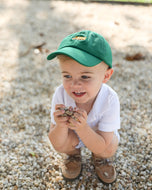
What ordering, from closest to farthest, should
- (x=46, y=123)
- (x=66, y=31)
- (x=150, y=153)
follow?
(x=150, y=153) → (x=46, y=123) → (x=66, y=31)

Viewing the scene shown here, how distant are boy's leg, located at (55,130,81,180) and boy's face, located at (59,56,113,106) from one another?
0.45 meters

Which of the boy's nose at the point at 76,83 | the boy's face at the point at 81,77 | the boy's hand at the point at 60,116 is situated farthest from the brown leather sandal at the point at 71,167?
the boy's nose at the point at 76,83

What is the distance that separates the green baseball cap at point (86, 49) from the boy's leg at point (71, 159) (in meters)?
0.70

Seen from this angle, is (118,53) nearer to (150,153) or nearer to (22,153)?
(150,153)

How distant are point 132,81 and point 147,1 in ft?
11.9

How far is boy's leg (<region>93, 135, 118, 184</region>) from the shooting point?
1.76 meters

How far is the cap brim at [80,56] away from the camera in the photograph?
126cm

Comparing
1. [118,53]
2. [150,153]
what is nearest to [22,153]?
[150,153]

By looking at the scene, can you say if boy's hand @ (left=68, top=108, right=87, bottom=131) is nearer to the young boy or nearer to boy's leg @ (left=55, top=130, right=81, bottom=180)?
the young boy

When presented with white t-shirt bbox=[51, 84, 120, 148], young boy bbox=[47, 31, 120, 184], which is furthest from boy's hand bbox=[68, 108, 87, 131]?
white t-shirt bbox=[51, 84, 120, 148]

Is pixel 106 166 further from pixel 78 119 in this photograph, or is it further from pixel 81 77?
pixel 81 77

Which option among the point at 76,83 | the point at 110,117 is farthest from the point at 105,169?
the point at 76,83

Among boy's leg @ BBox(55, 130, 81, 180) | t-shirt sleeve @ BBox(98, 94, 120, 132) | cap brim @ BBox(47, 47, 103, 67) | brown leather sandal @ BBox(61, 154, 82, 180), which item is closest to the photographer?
cap brim @ BBox(47, 47, 103, 67)

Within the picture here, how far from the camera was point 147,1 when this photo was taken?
5629mm
